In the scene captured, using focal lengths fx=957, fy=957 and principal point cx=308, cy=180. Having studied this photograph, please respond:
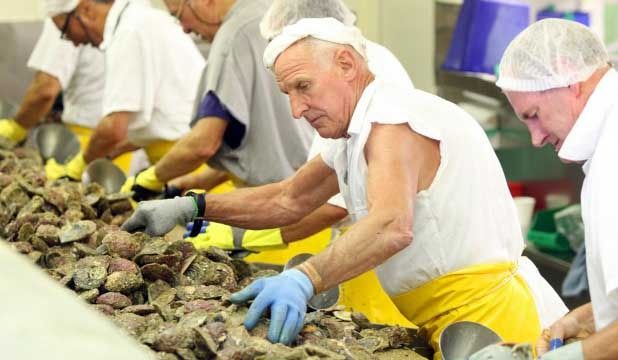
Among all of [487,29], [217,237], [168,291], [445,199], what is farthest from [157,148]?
[445,199]

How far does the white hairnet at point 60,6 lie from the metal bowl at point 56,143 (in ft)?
1.90

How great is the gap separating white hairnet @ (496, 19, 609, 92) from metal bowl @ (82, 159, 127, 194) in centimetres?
186

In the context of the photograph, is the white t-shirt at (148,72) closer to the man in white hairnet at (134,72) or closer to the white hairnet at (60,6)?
the man in white hairnet at (134,72)

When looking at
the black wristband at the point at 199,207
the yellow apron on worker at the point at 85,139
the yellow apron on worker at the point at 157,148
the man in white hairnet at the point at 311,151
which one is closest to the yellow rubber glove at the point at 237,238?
the man in white hairnet at the point at 311,151

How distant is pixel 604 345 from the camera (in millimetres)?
1497

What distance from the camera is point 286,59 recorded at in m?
1.96

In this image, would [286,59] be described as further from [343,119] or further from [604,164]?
[604,164]

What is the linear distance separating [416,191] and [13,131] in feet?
9.77

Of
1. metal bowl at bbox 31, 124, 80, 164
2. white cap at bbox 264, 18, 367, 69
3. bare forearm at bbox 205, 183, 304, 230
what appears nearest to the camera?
white cap at bbox 264, 18, 367, 69

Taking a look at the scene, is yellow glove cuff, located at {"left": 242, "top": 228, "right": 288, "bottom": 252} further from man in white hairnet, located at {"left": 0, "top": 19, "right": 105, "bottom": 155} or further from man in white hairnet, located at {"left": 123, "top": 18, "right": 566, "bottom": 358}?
man in white hairnet, located at {"left": 0, "top": 19, "right": 105, "bottom": 155}

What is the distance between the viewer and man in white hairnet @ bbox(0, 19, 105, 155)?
4.36 meters

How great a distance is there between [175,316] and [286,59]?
569 mm

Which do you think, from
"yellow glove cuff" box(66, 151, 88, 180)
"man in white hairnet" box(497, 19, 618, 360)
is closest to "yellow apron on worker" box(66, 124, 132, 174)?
"yellow glove cuff" box(66, 151, 88, 180)

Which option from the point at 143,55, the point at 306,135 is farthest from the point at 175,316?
the point at 143,55
